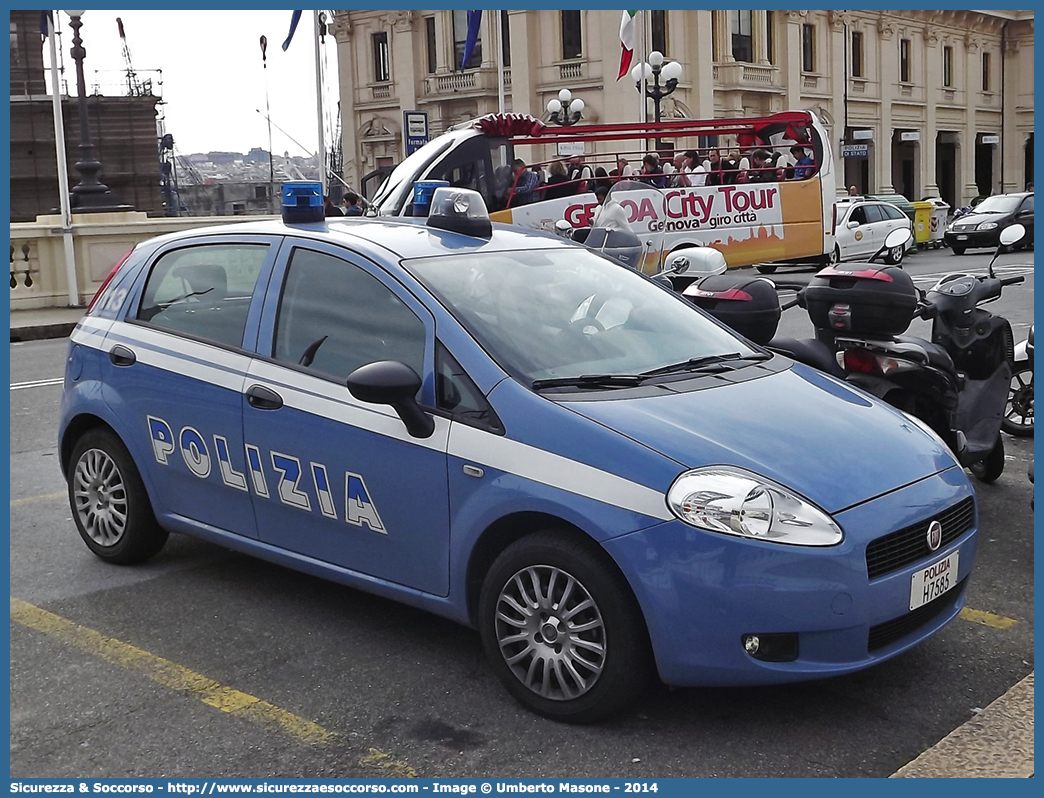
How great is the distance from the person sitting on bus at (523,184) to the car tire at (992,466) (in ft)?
50.2

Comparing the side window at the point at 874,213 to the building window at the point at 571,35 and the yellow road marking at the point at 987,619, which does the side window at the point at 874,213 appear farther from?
the yellow road marking at the point at 987,619

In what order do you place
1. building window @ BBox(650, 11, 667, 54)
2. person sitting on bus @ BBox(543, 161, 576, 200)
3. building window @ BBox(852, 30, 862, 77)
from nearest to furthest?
person sitting on bus @ BBox(543, 161, 576, 200) → building window @ BBox(650, 11, 667, 54) → building window @ BBox(852, 30, 862, 77)

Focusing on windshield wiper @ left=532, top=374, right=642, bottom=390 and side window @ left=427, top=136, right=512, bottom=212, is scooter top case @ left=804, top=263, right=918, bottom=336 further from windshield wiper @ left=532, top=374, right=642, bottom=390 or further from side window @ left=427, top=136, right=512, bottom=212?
side window @ left=427, top=136, right=512, bottom=212

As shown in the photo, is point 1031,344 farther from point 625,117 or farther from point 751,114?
point 751,114

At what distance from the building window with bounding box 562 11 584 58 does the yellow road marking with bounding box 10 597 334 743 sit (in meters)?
41.7

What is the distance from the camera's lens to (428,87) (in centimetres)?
4831

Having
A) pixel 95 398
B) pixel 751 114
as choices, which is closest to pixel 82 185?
pixel 95 398

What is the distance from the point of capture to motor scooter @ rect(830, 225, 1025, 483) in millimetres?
6312

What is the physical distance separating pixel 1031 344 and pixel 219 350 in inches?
206

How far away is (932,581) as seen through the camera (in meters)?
3.92

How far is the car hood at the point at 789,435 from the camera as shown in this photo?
379cm

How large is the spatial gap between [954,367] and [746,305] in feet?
4.17

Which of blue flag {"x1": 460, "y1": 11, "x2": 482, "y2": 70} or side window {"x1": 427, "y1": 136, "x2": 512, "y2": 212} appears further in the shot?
blue flag {"x1": 460, "y1": 11, "x2": 482, "y2": 70}

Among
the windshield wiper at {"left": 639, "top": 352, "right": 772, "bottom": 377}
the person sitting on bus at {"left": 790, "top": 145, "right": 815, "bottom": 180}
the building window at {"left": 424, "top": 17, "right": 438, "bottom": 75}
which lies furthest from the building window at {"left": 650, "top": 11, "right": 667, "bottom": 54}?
the windshield wiper at {"left": 639, "top": 352, "right": 772, "bottom": 377}
